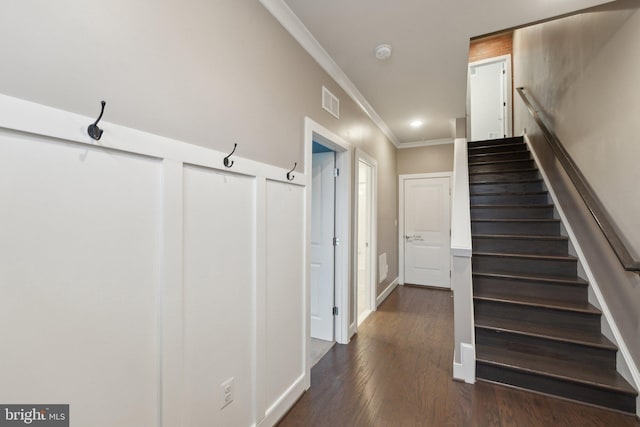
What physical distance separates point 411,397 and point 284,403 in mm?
891

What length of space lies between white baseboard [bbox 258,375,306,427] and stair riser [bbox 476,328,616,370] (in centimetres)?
152

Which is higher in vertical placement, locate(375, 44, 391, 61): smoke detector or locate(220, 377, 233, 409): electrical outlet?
locate(375, 44, 391, 61): smoke detector

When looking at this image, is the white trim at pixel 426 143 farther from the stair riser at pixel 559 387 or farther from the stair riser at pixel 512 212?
the stair riser at pixel 559 387

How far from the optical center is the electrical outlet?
1.31m

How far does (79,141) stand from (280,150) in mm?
1048

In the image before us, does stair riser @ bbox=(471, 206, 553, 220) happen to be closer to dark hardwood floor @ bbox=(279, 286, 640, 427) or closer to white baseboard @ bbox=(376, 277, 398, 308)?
dark hardwood floor @ bbox=(279, 286, 640, 427)

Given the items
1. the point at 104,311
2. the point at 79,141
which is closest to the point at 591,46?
the point at 79,141

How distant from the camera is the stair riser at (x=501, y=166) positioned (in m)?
3.75

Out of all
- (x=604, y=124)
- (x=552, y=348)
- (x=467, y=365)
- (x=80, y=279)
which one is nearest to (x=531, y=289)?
(x=552, y=348)

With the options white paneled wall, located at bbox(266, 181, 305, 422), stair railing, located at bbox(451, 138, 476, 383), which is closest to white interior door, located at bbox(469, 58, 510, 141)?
stair railing, located at bbox(451, 138, 476, 383)

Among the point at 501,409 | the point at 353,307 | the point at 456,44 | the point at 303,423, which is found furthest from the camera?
the point at 353,307

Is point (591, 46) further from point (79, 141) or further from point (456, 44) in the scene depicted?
point (79, 141)

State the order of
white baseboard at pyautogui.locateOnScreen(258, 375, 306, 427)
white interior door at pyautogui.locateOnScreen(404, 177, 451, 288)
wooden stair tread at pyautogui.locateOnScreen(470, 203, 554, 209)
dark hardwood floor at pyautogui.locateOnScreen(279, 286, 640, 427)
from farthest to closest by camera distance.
→ white interior door at pyautogui.locateOnScreen(404, 177, 451, 288) < wooden stair tread at pyautogui.locateOnScreen(470, 203, 554, 209) < dark hardwood floor at pyautogui.locateOnScreen(279, 286, 640, 427) < white baseboard at pyautogui.locateOnScreen(258, 375, 306, 427)

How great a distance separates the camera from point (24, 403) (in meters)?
0.73
